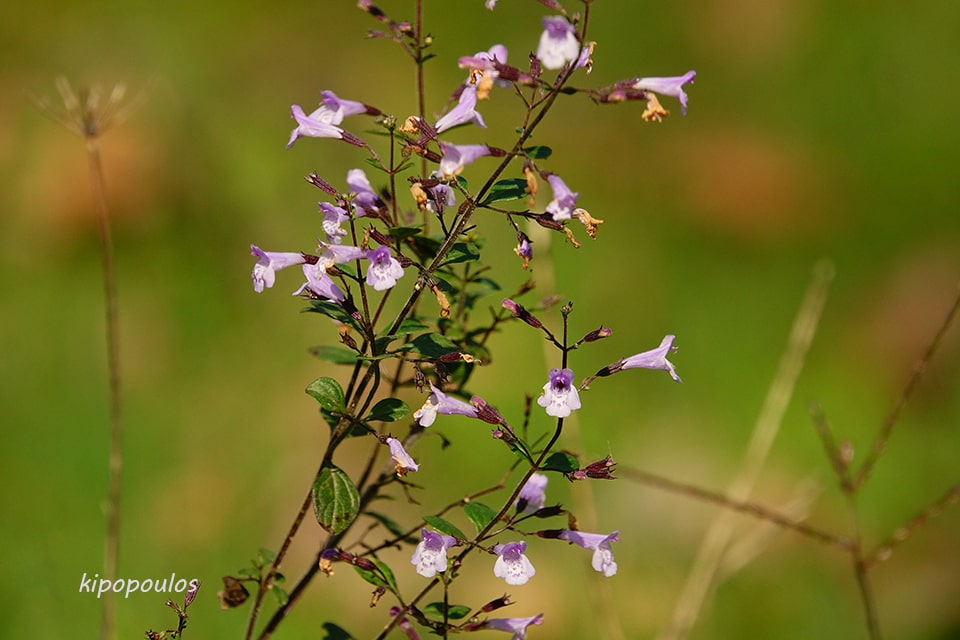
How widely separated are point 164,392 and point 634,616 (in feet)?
5.16

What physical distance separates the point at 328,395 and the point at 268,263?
17 cm

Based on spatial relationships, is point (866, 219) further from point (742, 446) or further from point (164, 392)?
point (164, 392)

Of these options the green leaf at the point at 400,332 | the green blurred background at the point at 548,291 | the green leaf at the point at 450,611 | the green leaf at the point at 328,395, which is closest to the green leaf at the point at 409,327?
the green leaf at the point at 400,332

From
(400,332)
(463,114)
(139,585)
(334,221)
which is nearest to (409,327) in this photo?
(400,332)

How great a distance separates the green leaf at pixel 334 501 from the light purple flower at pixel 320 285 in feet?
0.65

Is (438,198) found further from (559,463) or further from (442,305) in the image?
(559,463)

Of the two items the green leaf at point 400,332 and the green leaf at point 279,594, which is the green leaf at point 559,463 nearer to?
the green leaf at point 400,332

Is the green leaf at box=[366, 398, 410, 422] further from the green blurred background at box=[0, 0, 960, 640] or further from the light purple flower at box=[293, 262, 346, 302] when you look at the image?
the green blurred background at box=[0, 0, 960, 640]

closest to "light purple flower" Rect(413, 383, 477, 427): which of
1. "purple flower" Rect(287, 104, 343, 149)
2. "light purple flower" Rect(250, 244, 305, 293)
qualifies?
"light purple flower" Rect(250, 244, 305, 293)

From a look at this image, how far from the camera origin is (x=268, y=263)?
110 centimetres

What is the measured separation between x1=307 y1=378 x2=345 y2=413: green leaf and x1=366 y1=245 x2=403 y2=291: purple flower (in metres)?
0.16

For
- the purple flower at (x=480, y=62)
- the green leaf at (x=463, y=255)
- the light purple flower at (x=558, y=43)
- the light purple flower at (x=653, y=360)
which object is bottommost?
the light purple flower at (x=653, y=360)

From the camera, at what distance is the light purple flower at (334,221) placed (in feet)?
3.46

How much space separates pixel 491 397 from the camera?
3.08 metres
